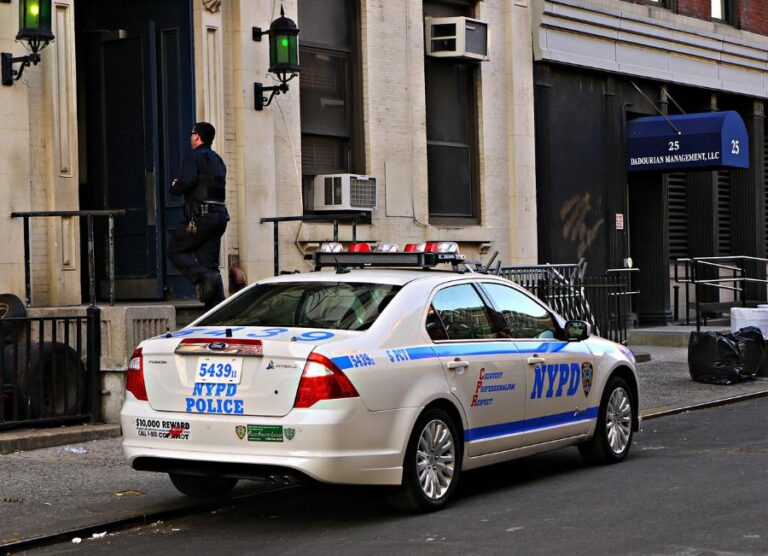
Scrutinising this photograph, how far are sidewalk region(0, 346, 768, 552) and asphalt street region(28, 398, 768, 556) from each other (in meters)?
0.25

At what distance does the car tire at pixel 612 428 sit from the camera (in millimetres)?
10562

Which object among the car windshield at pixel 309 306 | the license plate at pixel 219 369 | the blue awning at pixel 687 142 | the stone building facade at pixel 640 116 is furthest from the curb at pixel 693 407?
the blue awning at pixel 687 142

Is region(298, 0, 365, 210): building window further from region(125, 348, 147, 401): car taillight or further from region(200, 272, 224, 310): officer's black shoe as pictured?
region(125, 348, 147, 401): car taillight

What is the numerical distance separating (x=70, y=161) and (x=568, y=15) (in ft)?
32.0

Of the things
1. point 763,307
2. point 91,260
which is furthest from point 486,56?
point 91,260

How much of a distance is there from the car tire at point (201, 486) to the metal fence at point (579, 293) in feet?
25.8

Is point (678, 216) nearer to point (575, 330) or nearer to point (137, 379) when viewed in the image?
point (575, 330)

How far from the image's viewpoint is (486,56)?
63.0 feet

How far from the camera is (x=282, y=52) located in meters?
15.4

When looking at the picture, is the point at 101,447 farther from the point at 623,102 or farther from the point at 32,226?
the point at 623,102

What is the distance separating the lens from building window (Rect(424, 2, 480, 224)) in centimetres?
1888

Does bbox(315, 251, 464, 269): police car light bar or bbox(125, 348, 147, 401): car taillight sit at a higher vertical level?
bbox(315, 251, 464, 269): police car light bar

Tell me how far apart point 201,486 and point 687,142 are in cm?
1468

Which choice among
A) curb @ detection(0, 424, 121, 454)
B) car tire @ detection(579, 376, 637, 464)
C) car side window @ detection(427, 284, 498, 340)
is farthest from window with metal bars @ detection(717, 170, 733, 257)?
car side window @ detection(427, 284, 498, 340)
